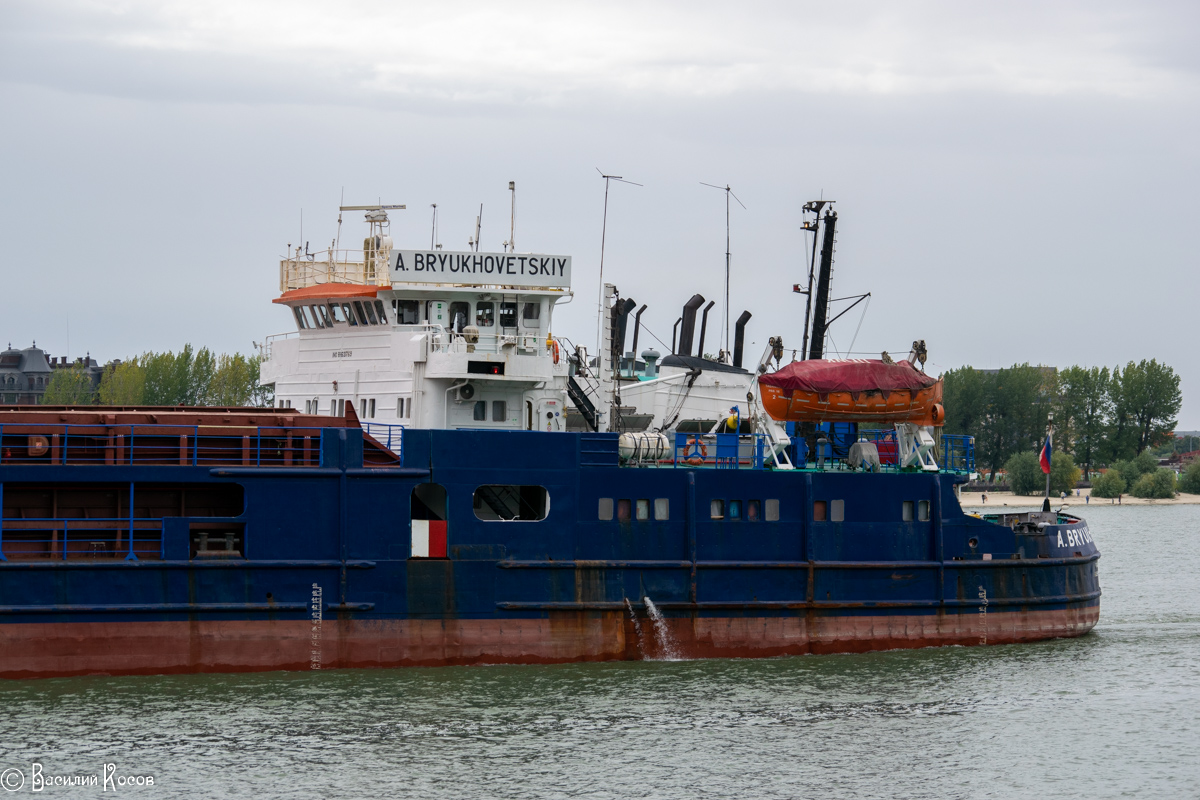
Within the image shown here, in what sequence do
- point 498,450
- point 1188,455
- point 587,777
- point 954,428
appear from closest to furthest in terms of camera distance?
point 587,777, point 498,450, point 954,428, point 1188,455

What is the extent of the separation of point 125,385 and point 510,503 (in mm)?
58732

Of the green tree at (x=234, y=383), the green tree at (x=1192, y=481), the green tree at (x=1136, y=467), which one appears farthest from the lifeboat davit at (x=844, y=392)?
the green tree at (x=1192, y=481)

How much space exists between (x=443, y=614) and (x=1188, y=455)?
447ft

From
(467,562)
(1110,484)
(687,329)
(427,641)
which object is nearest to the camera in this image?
(427,641)

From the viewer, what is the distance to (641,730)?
1703 cm

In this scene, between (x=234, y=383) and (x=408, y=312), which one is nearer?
(x=408, y=312)

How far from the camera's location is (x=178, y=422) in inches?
750

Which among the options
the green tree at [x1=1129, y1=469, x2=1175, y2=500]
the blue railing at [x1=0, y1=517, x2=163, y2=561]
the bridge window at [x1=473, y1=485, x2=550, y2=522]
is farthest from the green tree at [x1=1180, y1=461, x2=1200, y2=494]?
the blue railing at [x1=0, y1=517, x2=163, y2=561]

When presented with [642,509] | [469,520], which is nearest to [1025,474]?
[642,509]

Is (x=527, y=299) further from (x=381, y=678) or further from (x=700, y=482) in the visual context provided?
(x=381, y=678)

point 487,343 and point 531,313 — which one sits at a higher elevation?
point 531,313

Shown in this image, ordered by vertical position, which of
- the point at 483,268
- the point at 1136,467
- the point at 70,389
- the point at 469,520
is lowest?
the point at 469,520

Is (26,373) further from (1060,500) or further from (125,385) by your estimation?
(1060,500)

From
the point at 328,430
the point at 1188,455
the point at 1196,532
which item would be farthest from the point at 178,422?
the point at 1188,455
